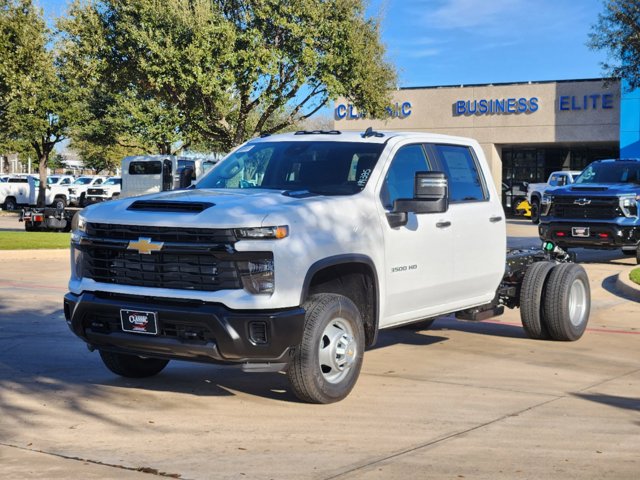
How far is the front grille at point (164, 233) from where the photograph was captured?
636 cm

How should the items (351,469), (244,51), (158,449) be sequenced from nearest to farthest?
(351,469)
(158,449)
(244,51)

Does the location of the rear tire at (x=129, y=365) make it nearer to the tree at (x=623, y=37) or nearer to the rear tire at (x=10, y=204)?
the tree at (x=623, y=37)

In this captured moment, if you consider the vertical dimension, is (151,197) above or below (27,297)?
above

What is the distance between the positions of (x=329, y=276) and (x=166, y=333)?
123 cm

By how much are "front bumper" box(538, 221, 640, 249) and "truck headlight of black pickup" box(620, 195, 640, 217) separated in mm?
A: 267

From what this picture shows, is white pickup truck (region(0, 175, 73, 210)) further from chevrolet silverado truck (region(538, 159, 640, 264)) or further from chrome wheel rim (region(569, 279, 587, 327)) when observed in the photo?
chrome wheel rim (region(569, 279, 587, 327))

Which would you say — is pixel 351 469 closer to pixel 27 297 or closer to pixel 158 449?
pixel 158 449

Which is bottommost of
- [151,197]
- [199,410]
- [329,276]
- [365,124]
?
[199,410]

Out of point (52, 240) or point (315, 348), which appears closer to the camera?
point (315, 348)

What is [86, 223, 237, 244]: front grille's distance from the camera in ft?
20.9

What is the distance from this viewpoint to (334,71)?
31.7 meters

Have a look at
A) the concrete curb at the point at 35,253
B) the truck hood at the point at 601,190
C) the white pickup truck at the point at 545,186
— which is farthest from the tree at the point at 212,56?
the truck hood at the point at 601,190

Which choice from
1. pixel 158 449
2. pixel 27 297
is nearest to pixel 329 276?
pixel 158 449

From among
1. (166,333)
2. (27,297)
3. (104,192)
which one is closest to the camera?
(166,333)
